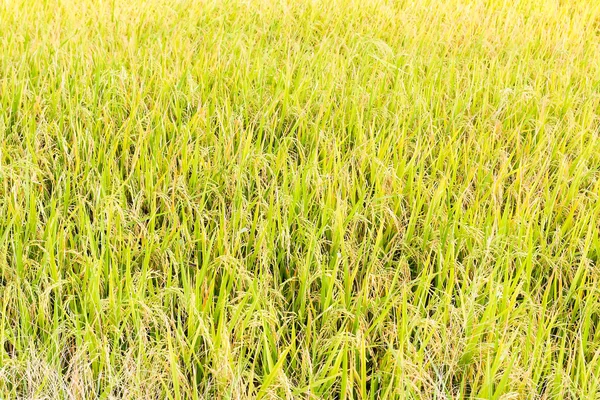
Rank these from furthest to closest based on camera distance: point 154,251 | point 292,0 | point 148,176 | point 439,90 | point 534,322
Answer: point 292,0 → point 439,90 → point 148,176 → point 154,251 → point 534,322

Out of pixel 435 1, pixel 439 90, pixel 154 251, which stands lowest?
pixel 154 251

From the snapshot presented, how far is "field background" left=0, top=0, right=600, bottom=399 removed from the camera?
1.31 metres

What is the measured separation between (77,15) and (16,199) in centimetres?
176

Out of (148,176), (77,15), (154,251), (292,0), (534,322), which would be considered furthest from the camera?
(292,0)

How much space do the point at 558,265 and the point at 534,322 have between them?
0.88 feet

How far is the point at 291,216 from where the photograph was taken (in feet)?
5.57

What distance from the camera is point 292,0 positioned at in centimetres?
356

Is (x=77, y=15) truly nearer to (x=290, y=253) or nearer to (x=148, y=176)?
(x=148, y=176)

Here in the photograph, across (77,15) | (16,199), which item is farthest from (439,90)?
(77,15)

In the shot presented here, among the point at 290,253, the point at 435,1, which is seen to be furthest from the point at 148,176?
the point at 435,1

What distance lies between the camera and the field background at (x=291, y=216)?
1.31m

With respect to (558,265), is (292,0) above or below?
above

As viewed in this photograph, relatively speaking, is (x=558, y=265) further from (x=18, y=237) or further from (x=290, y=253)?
(x=18, y=237)

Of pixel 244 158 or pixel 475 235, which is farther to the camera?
pixel 244 158
